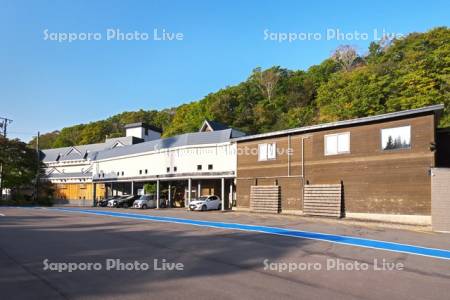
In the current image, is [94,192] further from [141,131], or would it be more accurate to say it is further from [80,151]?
[80,151]

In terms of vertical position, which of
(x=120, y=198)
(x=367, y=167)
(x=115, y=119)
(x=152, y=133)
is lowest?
(x=120, y=198)

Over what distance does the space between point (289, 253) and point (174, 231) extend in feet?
23.0

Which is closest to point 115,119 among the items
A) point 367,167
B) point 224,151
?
point 224,151

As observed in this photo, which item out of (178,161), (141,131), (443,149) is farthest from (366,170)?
(141,131)

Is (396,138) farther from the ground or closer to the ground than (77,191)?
farther from the ground

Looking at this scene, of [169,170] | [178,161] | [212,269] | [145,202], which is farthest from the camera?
[169,170]

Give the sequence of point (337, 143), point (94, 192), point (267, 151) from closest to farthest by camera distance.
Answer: point (337, 143)
point (267, 151)
point (94, 192)

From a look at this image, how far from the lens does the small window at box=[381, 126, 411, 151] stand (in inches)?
911

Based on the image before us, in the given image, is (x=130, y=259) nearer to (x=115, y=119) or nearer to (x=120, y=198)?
(x=120, y=198)

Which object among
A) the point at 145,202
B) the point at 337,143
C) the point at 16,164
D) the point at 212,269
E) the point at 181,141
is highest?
the point at 181,141

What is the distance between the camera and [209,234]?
17188mm

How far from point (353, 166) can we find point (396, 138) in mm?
3135

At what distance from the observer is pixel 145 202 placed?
41500mm

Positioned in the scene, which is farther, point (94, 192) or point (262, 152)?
point (94, 192)
